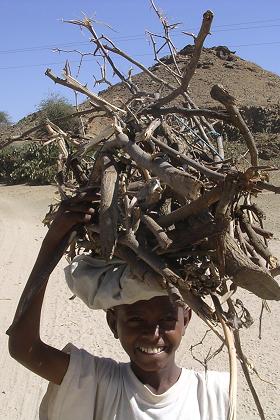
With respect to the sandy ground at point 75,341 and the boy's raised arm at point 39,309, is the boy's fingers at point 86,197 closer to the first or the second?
the boy's raised arm at point 39,309

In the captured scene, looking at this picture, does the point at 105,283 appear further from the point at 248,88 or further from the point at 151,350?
the point at 248,88

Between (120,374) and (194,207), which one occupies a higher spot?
(194,207)

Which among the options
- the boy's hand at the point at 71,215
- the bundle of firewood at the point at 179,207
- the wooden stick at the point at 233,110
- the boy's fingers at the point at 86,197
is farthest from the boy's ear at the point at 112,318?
the wooden stick at the point at 233,110

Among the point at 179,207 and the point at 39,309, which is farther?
the point at 39,309

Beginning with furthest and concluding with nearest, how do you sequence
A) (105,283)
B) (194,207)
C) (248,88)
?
1. (248,88)
2. (105,283)
3. (194,207)

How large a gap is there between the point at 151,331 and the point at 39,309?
38 cm

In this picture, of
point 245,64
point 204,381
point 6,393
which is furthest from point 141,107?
point 245,64

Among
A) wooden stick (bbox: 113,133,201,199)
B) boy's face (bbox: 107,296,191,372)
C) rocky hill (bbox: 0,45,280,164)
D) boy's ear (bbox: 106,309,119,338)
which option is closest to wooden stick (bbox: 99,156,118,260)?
wooden stick (bbox: 113,133,201,199)

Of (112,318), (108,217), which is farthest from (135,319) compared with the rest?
(108,217)

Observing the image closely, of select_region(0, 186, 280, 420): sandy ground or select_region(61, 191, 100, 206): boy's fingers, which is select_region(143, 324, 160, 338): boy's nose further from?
select_region(0, 186, 280, 420): sandy ground

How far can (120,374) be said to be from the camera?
2.25 meters

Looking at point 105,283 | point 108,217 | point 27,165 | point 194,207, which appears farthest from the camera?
point 27,165

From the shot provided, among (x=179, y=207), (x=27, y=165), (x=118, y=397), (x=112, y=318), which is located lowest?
(x=118, y=397)

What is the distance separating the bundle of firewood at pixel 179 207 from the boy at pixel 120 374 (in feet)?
0.83
